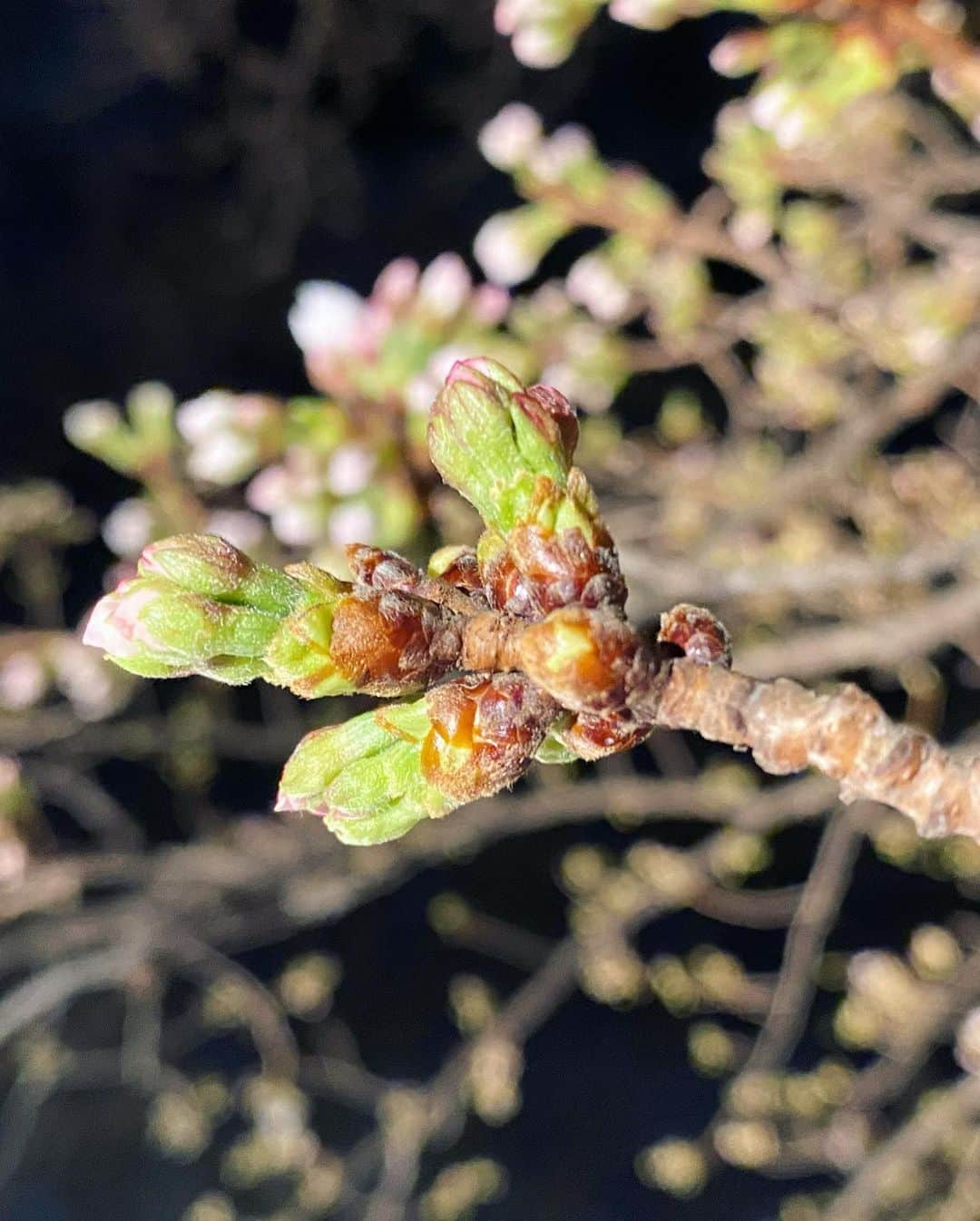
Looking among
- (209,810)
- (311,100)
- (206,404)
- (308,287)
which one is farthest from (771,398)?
(209,810)

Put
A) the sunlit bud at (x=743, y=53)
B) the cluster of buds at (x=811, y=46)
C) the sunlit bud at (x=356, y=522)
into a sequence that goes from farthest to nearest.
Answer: the sunlit bud at (x=356, y=522) < the sunlit bud at (x=743, y=53) < the cluster of buds at (x=811, y=46)

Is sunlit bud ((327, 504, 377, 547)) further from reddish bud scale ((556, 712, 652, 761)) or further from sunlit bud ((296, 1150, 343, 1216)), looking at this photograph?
sunlit bud ((296, 1150, 343, 1216))

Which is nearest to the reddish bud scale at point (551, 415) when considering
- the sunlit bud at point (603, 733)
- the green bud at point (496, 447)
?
the green bud at point (496, 447)

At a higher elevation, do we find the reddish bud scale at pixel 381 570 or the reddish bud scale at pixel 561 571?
the reddish bud scale at pixel 561 571

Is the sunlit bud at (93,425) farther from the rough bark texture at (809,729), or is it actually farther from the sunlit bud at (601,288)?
the rough bark texture at (809,729)

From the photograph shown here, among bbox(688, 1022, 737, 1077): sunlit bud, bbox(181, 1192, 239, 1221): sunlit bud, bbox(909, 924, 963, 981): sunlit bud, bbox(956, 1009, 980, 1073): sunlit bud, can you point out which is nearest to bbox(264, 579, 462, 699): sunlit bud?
bbox(956, 1009, 980, 1073): sunlit bud

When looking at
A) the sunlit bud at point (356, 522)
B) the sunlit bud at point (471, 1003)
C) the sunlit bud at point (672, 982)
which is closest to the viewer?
the sunlit bud at point (356, 522)

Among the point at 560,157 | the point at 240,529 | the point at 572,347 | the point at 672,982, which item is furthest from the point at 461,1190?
the point at 560,157

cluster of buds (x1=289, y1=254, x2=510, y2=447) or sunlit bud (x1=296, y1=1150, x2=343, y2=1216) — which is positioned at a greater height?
cluster of buds (x1=289, y1=254, x2=510, y2=447)
